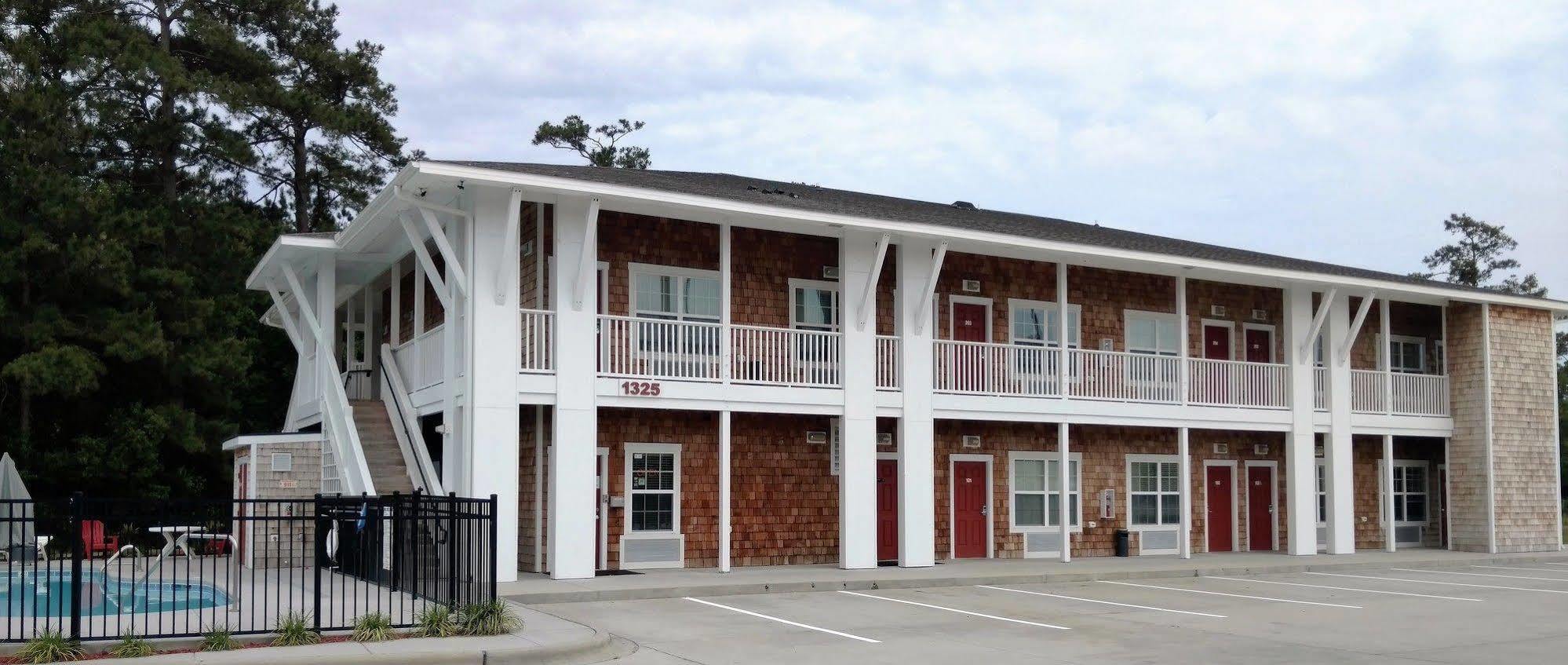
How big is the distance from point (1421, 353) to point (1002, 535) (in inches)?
459

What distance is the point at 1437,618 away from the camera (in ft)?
52.2

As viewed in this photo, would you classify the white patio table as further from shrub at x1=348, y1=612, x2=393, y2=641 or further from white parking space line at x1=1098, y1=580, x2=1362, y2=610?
white parking space line at x1=1098, y1=580, x2=1362, y2=610

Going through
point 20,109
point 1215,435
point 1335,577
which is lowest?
point 1335,577

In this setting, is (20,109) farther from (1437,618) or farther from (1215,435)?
(1437,618)

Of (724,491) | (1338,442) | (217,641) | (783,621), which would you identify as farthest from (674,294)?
(1338,442)

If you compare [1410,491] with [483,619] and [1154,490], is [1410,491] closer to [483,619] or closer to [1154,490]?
[1154,490]

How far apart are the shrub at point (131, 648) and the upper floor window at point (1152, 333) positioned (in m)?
19.0

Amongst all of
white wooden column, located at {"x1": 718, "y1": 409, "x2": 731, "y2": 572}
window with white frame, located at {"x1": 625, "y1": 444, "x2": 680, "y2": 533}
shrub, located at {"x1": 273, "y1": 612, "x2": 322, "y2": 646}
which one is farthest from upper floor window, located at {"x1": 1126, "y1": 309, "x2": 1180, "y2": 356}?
shrub, located at {"x1": 273, "y1": 612, "x2": 322, "y2": 646}

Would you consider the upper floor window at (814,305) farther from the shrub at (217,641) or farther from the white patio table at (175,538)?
the shrub at (217,641)

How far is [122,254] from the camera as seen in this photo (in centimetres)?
3100

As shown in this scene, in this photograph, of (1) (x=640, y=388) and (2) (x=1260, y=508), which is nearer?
(1) (x=640, y=388)

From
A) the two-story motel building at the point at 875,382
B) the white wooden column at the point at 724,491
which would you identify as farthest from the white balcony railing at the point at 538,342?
the white wooden column at the point at 724,491

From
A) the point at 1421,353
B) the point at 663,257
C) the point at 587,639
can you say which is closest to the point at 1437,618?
the point at 587,639

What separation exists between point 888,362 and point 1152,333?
22.7 feet
